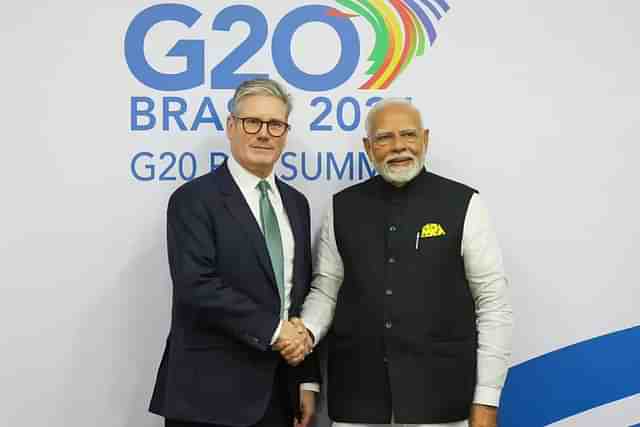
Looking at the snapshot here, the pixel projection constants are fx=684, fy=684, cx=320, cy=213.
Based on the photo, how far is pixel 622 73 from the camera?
2.45 m

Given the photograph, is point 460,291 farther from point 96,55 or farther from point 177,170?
point 96,55

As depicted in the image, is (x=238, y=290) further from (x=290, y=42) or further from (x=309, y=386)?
(x=290, y=42)

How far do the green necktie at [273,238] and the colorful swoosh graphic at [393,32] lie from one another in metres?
0.63

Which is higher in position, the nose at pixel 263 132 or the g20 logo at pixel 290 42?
the g20 logo at pixel 290 42

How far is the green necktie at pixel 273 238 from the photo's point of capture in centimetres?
205

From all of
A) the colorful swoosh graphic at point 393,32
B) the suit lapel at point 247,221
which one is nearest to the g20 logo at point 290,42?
the colorful swoosh graphic at point 393,32

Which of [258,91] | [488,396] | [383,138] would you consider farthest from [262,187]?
[488,396]

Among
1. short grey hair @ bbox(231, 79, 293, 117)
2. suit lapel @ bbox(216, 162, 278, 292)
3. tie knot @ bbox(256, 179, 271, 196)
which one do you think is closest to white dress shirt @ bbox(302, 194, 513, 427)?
suit lapel @ bbox(216, 162, 278, 292)

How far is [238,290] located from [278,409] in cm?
40

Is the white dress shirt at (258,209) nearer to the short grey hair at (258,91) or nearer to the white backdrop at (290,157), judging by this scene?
the short grey hair at (258,91)

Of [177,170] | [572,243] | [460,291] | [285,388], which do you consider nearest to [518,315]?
[572,243]

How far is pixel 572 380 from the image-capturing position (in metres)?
2.45

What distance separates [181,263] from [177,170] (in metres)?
0.57

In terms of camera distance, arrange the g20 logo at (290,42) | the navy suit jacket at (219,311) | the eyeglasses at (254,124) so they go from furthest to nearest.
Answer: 1. the g20 logo at (290,42)
2. the eyeglasses at (254,124)
3. the navy suit jacket at (219,311)
